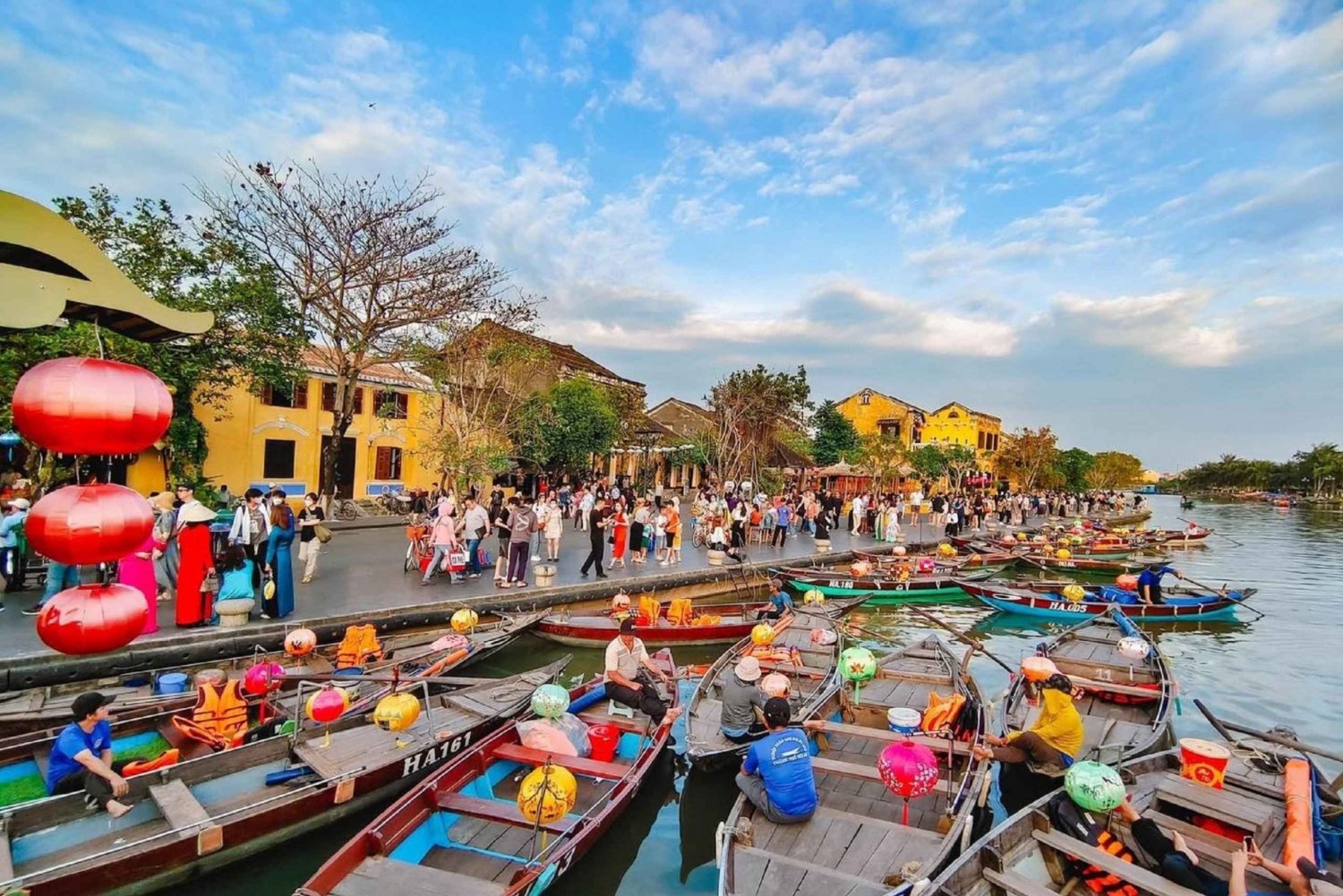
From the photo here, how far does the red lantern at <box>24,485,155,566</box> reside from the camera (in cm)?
406

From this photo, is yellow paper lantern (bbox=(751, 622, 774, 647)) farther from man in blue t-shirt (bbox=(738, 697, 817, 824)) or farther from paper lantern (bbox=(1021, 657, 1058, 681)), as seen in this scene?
man in blue t-shirt (bbox=(738, 697, 817, 824))

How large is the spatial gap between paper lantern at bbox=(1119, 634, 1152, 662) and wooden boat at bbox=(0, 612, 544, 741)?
9305mm

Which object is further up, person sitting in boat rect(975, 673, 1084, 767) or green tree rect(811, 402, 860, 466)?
green tree rect(811, 402, 860, 466)

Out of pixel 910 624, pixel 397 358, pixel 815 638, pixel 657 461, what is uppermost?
pixel 397 358

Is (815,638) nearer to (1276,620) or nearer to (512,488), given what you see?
(1276,620)

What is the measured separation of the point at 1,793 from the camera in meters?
6.11

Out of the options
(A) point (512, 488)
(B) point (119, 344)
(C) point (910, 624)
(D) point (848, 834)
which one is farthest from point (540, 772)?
(A) point (512, 488)

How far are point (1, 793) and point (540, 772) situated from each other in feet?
16.9

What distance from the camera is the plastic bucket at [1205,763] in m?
5.81

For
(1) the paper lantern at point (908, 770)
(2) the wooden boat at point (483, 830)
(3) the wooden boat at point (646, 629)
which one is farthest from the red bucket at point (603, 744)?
(3) the wooden boat at point (646, 629)

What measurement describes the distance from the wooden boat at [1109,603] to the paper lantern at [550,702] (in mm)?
14089

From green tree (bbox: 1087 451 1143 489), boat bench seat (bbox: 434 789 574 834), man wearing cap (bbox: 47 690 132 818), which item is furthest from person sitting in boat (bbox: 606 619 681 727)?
green tree (bbox: 1087 451 1143 489)

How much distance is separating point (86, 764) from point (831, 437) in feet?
138

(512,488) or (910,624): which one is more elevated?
(512,488)
